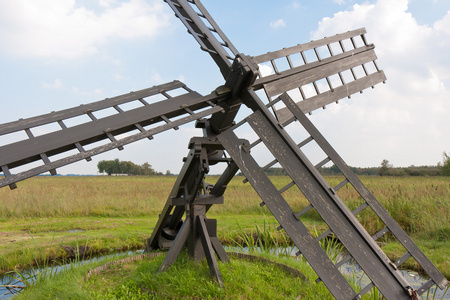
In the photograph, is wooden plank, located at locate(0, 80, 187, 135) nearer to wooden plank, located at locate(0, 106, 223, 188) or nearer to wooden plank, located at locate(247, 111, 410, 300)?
wooden plank, located at locate(0, 106, 223, 188)

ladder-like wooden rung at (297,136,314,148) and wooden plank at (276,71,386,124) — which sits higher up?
wooden plank at (276,71,386,124)

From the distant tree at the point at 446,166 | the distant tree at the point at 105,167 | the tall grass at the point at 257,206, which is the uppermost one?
the distant tree at the point at 105,167

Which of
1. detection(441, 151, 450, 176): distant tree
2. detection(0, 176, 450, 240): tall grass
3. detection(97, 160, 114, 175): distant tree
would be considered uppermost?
detection(97, 160, 114, 175): distant tree

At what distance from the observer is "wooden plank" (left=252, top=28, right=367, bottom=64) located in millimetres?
4986

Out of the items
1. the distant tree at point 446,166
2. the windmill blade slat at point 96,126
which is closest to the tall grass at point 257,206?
the windmill blade slat at point 96,126

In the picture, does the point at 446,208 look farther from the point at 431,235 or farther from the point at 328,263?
the point at 328,263

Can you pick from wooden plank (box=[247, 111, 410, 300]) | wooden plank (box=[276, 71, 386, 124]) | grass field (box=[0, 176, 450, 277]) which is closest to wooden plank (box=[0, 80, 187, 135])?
wooden plank (box=[247, 111, 410, 300])

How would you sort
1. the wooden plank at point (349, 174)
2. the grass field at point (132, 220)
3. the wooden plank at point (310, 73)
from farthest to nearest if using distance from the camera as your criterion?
1. the grass field at point (132, 220)
2. the wooden plank at point (310, 73)
3. the wooden plank at point (349, 174)

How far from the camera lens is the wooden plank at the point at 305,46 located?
4986mm

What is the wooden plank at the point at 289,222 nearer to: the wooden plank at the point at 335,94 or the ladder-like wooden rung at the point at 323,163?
Answer: the ladder-like wooden rung at the point at 323,163

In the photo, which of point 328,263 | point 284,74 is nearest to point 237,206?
point 284,74

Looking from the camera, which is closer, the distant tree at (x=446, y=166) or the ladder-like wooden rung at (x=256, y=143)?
the ladder-like wooden rung at (x=256, y=143)

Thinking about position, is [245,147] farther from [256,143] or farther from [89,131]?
[89,131]

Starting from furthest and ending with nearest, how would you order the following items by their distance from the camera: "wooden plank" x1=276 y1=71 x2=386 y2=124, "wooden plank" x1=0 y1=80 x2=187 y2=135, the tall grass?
the tall grass
"wooden plank" x1=276 y1=71 x2=386 y2=124
"wooden plank" x1=0 y1=80 x2=187 y2=135
